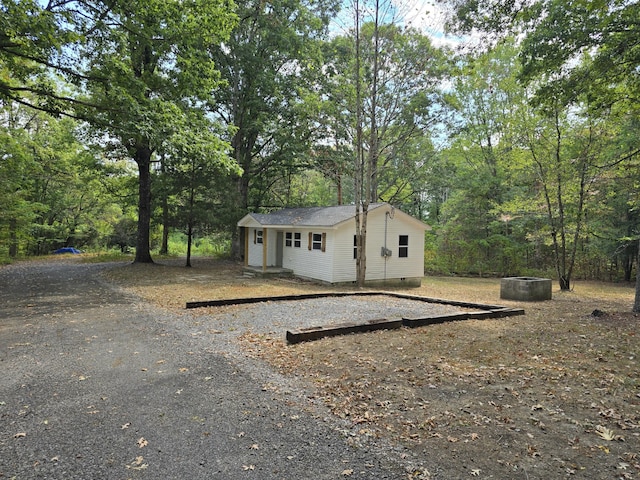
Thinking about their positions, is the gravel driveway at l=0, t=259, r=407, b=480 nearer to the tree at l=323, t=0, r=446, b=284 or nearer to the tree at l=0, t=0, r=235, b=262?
the tree at l=0, t=0, r=235, b=262

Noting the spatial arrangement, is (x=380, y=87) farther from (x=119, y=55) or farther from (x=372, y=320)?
(x=372, y=320)

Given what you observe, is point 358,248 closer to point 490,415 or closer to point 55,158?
point 490,415

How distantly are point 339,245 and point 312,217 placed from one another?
251 centimetres

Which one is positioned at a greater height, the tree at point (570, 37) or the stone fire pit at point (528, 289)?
the tree at point (570, 37)

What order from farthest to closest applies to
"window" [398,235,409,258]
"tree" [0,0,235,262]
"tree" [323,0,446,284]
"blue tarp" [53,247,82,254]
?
1. "blue tarp" [53,247,82,254]
2. "window" [398,235,409,258]
3. "tree" [323,0,446,284]
4. "tree" [0,0,235,262]

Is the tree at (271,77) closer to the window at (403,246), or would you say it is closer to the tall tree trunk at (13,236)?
the window at (403,246)

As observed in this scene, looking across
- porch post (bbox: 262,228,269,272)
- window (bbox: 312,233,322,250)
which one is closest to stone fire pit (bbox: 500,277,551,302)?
window (bbox: 312,233,322,250)

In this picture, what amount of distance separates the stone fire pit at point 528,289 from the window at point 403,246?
16.6 feet

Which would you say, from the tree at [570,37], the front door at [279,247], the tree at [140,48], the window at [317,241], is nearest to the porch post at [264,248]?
the front door at [279,247]

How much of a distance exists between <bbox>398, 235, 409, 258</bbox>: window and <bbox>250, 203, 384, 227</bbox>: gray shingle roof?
2057 mm

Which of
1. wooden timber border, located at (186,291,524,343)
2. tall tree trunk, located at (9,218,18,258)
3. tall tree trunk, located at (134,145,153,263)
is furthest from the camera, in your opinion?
tall tree trunk, located at (134,145,153,263)

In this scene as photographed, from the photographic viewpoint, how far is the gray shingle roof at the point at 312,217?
1517cm

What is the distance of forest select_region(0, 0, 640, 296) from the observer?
911 centimetres

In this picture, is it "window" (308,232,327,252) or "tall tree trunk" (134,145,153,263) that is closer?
"window" (308,232,327,252)
